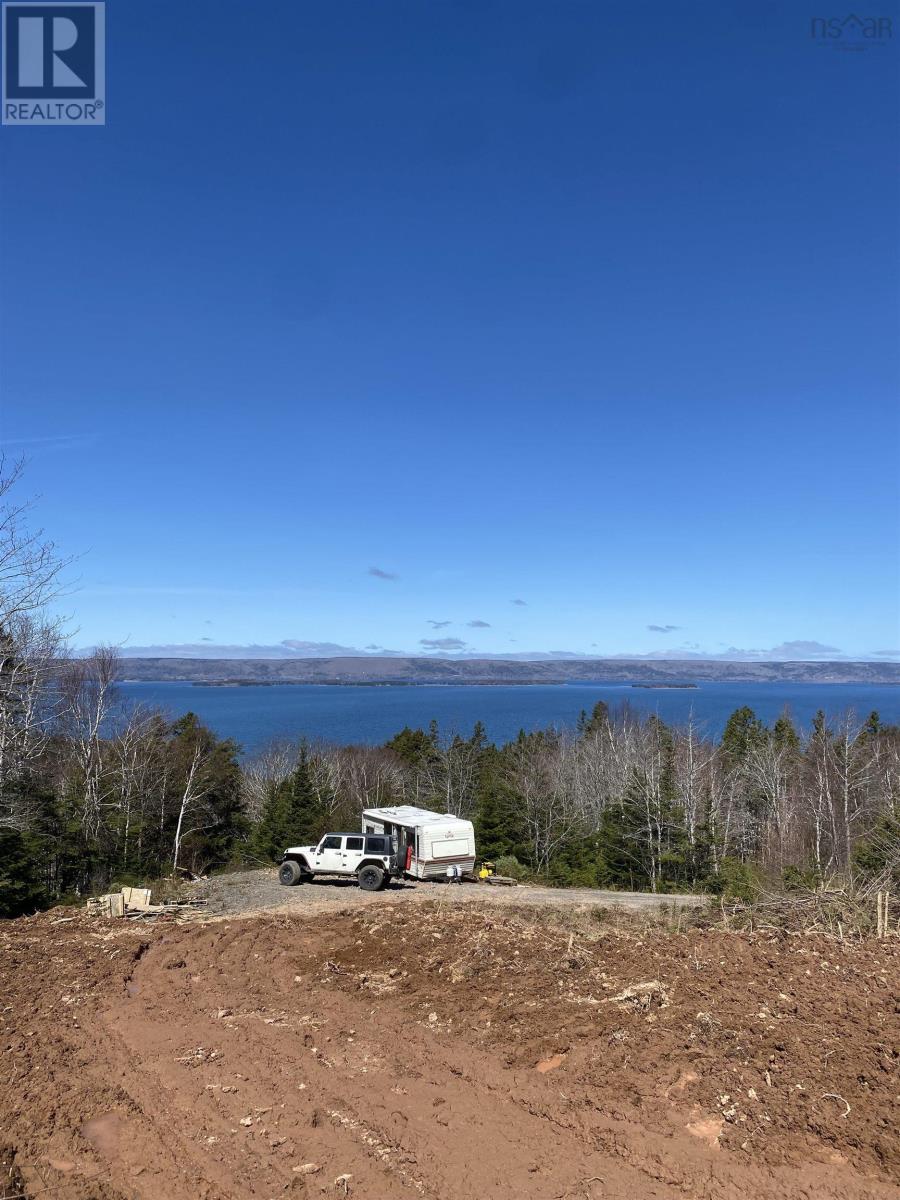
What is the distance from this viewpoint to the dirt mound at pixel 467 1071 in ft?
18.5

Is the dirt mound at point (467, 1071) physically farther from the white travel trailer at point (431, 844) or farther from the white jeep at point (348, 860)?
the white travel trailer at point (431, 844)

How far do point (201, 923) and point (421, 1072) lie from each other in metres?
8.31

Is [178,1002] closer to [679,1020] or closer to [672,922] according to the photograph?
[679,1020]

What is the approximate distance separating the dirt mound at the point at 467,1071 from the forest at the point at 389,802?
19.2 feet

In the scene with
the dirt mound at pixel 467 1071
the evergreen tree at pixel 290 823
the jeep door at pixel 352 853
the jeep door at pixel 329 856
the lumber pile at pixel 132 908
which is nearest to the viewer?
the dirt mound at pixel 467 1071

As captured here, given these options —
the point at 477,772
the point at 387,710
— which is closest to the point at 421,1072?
the point at 477,772

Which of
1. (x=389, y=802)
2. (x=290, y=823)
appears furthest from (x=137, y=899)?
(x=389, y=802)

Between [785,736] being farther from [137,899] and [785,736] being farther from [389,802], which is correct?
[137,899]

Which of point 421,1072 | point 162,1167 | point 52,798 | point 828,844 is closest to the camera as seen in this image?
point 162,1167

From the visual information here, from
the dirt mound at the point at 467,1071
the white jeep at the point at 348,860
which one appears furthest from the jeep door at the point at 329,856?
the dirt mound at the point at 467,1071

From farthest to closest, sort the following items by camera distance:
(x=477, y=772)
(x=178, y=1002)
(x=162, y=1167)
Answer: (x=477, y=772)
(x=178, y=1002)
(x=162, y=1167)

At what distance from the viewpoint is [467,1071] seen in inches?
285

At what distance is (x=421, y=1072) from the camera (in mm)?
7285

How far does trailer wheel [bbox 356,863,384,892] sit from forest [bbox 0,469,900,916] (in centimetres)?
877
